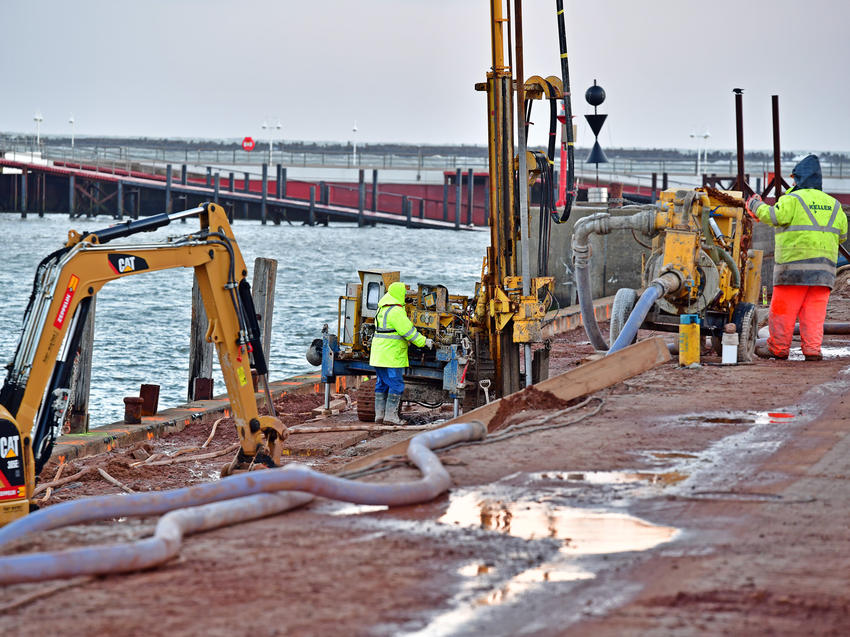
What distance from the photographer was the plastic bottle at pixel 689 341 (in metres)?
12.5

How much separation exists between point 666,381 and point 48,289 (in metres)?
5.66

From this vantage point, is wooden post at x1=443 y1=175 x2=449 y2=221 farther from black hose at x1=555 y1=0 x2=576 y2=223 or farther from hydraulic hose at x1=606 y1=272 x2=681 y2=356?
hydraulic hose at x1=606 y1=272 x2=681 y2=356

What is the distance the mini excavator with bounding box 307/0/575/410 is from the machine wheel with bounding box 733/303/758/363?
2.15 metres

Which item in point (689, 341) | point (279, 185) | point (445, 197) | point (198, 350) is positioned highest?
point (279, 185)

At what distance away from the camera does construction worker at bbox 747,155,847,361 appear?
40.5ft

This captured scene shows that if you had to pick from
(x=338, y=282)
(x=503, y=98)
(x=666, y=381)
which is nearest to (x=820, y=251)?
(x=666, y=381)

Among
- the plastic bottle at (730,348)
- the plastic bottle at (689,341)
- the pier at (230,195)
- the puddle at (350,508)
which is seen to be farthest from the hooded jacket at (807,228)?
the pier at (230,195)

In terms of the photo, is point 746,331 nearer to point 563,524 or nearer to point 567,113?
point 567,113

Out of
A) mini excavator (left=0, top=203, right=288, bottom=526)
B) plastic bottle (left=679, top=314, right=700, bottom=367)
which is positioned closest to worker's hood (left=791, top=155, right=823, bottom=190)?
plastic bottle (left=679, top=314, right=700, bottom=367)

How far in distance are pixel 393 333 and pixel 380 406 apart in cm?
105

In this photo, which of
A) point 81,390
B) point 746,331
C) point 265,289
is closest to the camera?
point 746,331

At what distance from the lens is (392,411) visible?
45.0 ft

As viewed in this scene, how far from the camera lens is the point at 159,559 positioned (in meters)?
5.12

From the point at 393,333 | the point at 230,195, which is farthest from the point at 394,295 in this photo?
the point at 230,195
